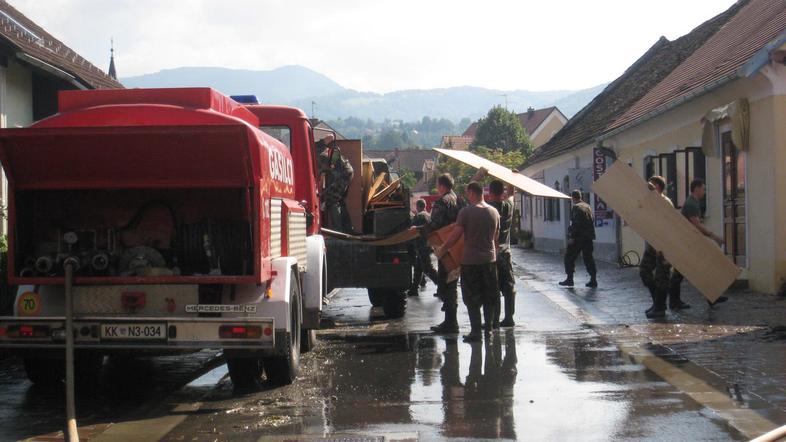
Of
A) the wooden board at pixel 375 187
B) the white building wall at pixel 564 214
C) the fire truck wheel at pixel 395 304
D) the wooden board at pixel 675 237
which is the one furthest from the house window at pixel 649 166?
Result: the fire truck wheel at pixel 395 304

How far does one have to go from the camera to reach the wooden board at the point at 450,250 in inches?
468

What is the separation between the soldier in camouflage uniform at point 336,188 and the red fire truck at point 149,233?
342 cm

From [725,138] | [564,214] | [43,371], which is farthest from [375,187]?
[564,214]

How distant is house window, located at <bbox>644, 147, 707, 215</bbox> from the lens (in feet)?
63.8

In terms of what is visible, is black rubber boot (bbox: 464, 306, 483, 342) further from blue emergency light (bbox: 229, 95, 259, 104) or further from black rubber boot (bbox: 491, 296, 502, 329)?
blue emergency light (bbox: 229, 95, 259, 104)

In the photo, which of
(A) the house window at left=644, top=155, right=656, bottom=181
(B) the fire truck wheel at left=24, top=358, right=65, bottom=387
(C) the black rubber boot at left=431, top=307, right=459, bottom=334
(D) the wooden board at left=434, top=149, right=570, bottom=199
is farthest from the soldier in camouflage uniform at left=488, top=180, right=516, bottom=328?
(A) the house window at left=644, top=155, right=656, bottom=181

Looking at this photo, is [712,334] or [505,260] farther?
[505,260]

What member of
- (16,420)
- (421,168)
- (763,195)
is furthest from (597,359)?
(421,168)

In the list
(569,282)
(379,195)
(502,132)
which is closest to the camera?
(379,195)

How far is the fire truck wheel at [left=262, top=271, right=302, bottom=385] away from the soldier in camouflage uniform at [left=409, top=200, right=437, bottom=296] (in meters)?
6.77

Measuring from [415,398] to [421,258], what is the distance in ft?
30.2

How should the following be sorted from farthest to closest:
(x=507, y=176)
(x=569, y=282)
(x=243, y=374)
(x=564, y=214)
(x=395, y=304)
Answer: (x=564, y=214)
(x=569, y=282)
(x=395, y=304)
(x=507, y=176)
(x=243, y=374)

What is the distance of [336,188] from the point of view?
13.1 metres

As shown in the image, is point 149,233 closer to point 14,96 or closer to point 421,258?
point 421,258
